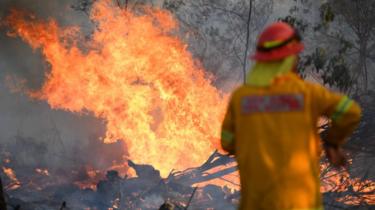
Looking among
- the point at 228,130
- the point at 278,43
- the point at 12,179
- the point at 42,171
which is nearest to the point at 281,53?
the point at 278,43

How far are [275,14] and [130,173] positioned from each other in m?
6.26

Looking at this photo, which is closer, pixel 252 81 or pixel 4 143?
pixel 252 81

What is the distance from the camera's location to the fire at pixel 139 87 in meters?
10.9

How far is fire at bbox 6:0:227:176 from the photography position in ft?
35.8

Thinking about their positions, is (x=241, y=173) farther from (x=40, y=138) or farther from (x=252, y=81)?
(x=40, y=138)

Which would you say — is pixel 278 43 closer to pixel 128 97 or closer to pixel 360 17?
pixel 128 97

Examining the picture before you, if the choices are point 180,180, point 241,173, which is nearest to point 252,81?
point 241,173

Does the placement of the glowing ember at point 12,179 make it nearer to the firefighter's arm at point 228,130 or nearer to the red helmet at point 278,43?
the firefighter's arm at point 228,130

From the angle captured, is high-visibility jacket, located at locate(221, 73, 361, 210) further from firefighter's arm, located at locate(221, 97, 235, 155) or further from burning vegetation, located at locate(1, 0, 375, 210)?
burning vegetation, located at locate(1, 0, 375, 210)

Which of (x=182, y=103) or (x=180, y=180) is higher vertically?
(x=182, y=103)

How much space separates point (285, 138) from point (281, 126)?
7cm

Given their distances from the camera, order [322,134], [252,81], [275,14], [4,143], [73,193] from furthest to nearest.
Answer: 1. [275,14]
2. [4,143]
3. [73,193]
4. [322,134]
5. [252,81]

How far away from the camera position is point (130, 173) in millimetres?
10734

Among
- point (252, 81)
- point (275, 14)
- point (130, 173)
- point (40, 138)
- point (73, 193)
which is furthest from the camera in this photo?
point (275, 14)
